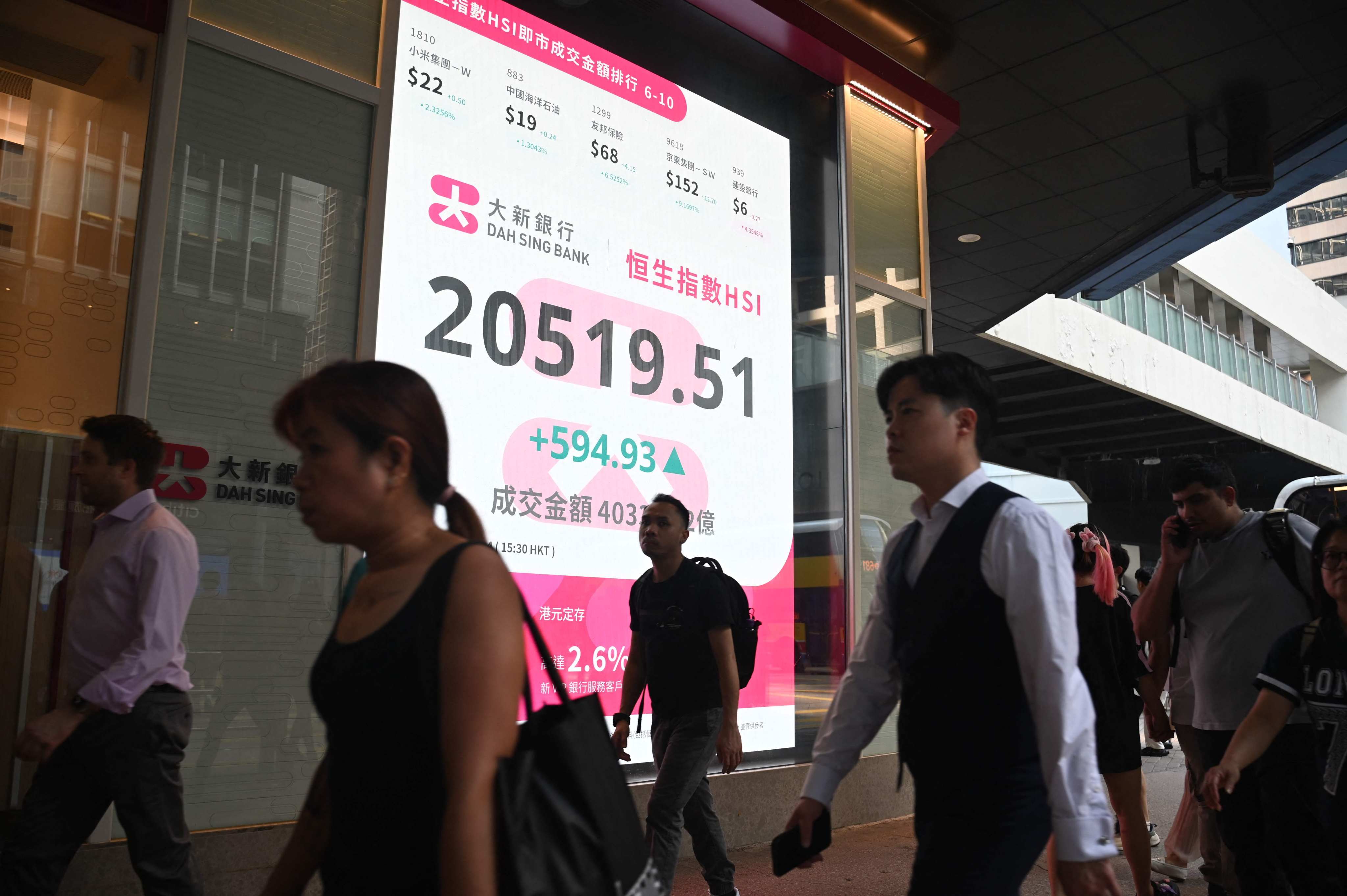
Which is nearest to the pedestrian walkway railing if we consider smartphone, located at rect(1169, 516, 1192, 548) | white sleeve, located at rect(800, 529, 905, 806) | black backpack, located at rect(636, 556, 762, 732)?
smartphone, located at rect(1169, 516, 1192, 548)

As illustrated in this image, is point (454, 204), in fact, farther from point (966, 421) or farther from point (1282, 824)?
point (1282, 824)

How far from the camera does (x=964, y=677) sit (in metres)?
2.02

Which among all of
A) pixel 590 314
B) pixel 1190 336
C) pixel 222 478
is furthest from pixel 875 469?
pixel 1190 336

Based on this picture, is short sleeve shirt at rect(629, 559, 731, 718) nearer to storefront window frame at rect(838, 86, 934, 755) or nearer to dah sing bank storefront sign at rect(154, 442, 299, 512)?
dah sing bank storefront sign at rect(154, 442, 299, 512)

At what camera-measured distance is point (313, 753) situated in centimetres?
421

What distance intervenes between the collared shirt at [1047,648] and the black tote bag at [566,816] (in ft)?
2.91

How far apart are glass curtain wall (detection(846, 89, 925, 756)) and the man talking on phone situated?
2628mm

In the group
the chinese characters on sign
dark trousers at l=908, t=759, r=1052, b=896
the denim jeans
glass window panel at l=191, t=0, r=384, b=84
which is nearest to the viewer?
dark trousers at l=908, t=759, r=1052, b=896

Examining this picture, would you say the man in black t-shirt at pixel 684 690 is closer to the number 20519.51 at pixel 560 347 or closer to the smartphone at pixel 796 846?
the number 20519.51 at pixel 560 347

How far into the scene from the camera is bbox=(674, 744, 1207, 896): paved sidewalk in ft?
15.6

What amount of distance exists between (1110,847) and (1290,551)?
235 cm

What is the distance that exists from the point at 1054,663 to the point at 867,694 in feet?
1.97

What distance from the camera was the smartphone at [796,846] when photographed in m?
2.20

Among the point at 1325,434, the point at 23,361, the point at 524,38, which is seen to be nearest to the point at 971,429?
the point at 23,361
